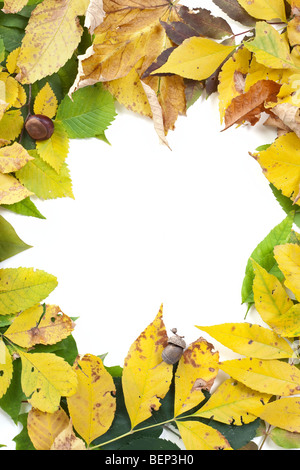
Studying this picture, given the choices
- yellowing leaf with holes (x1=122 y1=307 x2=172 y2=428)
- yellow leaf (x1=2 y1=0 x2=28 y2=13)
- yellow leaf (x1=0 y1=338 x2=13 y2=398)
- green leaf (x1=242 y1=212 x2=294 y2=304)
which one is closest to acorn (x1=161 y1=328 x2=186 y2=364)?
yellowing leaf with holes (x1=122 y1=307 x2=172 y2=428)

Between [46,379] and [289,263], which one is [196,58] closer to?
[289,263]

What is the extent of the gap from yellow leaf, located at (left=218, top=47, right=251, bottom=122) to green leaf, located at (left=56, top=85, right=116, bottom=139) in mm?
173

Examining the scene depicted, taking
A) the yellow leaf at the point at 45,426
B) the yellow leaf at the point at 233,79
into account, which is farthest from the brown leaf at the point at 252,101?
the yellow leaf at the point at 45,426

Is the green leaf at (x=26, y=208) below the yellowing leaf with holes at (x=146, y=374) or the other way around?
the other way around

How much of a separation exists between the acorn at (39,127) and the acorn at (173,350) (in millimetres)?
371

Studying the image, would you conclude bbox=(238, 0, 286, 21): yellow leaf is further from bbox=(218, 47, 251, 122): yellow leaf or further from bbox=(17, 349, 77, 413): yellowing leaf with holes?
bbox=(17, 349, 77, 413): yellowing leaf with holes

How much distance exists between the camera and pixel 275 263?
0.71m

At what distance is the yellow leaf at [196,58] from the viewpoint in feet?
2.32

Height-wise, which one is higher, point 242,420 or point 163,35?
point 163,35

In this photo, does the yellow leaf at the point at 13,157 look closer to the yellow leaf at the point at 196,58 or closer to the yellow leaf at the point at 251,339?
the yellow leaf at the point at 196,58
